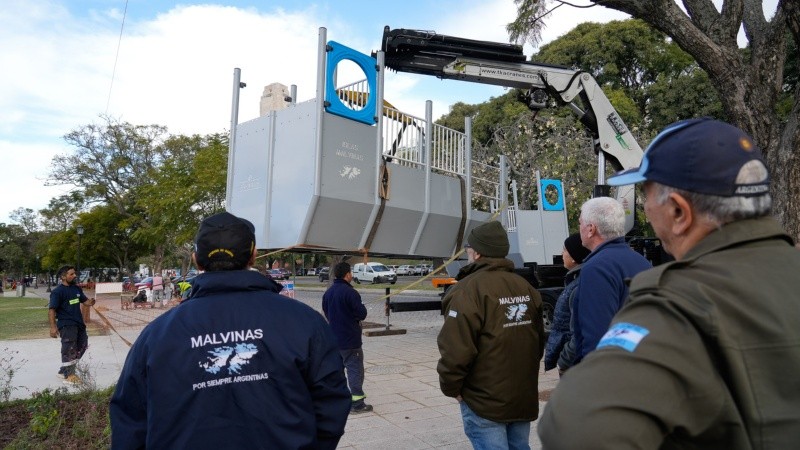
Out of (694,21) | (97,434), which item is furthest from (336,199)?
(694,21)

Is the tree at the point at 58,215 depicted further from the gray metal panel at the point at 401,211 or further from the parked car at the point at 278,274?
the gray metal panel at the point at 401,211

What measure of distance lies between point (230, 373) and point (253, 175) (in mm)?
4402

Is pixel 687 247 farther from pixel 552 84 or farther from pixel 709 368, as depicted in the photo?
pixel 552 84

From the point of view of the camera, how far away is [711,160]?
3.86ft

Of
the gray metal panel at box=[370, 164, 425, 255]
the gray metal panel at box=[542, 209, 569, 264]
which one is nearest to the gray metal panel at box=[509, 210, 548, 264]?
the gray metal panel at box=[542, 209, 569, 264]

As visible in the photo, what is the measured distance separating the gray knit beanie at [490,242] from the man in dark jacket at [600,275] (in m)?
0.50

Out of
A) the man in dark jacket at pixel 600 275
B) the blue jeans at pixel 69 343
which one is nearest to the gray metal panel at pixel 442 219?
the man in dark jacket at pixel 600 275

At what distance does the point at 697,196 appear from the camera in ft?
3.95

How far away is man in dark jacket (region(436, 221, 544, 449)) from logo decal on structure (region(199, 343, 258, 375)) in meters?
1.36

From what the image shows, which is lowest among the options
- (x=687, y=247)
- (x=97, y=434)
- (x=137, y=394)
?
(x=97, y=434)

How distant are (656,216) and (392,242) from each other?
5.08m

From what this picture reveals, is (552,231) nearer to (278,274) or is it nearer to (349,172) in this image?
(349,172)

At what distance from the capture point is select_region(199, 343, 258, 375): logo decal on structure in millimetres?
2027

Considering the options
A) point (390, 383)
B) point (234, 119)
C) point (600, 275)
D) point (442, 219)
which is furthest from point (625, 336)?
point (390, 383)
